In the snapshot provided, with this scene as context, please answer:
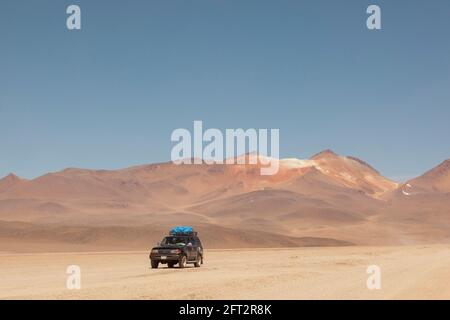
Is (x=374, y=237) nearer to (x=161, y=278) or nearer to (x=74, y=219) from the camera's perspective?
(x=74, y=219)

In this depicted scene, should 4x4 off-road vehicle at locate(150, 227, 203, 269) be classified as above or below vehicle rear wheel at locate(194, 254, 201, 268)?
above

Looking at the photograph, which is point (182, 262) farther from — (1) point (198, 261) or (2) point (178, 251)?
(1) point (198, 261)

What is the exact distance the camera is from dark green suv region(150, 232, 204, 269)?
38250mm

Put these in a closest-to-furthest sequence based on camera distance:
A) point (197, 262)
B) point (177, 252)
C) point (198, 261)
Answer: point (177, 252) < point (197, 262) < point (198, 261)

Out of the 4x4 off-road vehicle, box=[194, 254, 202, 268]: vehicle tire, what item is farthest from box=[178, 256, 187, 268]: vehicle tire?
box=[194, 254, 202, 268]: vehicle tire

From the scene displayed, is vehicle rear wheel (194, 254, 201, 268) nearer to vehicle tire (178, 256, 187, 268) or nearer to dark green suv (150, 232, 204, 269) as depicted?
dark green suv (150, 232, 204, 269)

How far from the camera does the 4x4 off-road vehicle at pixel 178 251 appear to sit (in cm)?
3825

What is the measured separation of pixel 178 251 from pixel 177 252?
0.30 feet

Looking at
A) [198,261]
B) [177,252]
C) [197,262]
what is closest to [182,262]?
[177,252]

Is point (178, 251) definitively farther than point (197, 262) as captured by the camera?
No

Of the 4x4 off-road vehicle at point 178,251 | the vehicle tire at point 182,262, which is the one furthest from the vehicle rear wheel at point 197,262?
the vehicle tire at point 182,262

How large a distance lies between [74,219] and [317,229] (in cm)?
6135

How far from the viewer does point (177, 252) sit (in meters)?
38.3

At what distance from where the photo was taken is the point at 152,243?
352ft
